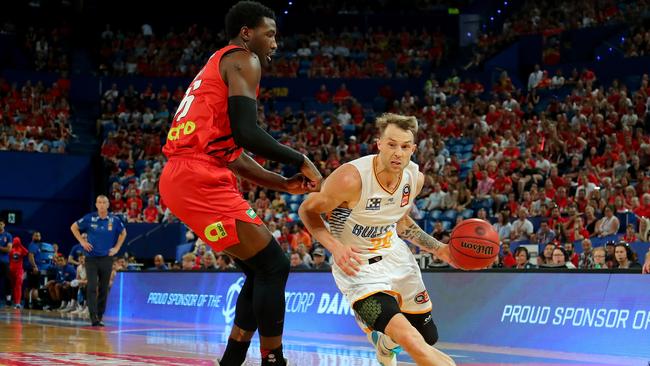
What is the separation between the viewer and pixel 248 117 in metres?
5.14

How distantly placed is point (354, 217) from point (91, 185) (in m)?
23.2

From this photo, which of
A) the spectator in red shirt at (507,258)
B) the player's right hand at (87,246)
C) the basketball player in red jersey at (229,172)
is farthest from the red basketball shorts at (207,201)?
the player's right hand at (87,246)

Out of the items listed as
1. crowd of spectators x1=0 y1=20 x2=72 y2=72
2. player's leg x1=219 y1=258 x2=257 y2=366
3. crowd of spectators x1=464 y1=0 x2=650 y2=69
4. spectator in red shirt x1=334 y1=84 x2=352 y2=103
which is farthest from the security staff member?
crowd of spectators x1=0 y1=20 x2=72 y2=72

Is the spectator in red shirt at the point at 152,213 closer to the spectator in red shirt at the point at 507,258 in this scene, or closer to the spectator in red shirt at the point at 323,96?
the spectator in red shirt at the point at 323,96

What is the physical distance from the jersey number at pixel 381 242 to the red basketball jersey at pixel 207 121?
1551mm

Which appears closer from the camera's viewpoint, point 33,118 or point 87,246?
point 87,246

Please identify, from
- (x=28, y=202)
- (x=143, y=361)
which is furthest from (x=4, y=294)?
(x=143, y=361)

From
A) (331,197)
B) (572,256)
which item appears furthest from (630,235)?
(331,197)

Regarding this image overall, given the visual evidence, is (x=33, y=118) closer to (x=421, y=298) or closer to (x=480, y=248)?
(x=421, y=298)

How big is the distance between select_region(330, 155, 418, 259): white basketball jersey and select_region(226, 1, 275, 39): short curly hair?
1458 mm

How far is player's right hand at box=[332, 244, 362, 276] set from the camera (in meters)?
5.93

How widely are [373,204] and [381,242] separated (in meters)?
0.30

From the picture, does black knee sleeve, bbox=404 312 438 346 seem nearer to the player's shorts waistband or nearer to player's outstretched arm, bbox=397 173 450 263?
player's outstretched arm, bbox=397 173 450 263

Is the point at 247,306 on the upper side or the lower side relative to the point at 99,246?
upper
